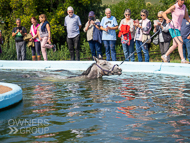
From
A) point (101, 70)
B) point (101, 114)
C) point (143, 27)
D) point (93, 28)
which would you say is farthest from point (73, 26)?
point (101, 114)

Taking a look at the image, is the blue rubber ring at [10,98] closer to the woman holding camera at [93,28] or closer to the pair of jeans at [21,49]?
the woman holding camera at [93,28]

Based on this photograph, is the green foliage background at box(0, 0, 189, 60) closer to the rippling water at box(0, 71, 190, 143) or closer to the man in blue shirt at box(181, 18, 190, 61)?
the man in blue shirt at box(181, 18, 190, 61)

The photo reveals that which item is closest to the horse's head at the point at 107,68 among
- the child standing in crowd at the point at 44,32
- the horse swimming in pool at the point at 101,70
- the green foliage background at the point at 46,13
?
the horse swimming in pool at the point at 101,70

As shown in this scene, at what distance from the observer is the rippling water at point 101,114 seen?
4.52 meters

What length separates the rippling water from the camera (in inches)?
178

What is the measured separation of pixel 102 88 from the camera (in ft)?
29.8

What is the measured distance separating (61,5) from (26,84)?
19.4 m

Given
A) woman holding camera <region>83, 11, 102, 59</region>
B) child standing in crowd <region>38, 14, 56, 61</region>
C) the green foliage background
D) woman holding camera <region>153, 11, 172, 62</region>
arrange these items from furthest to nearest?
1. the green foliage background
2. child standing in crowd <region>38, 14, 56, 61</region>
3. woman holding camera <region>83, 11, 102, 59</region>
4. woman holding camera <region>153, 11, 172, 62</region>

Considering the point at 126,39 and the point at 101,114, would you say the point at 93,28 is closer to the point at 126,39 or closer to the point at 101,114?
the point at 126,39

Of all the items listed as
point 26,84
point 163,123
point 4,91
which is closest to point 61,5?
point 26,84

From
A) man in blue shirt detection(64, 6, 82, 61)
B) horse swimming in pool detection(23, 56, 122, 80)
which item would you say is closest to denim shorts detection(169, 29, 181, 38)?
horse swimming in pool detection(23, 56, 122, 80)

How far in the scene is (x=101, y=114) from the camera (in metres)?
5.78

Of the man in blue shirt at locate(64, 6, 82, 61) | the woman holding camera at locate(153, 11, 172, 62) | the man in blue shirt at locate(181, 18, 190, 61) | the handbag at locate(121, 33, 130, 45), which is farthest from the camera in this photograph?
the man in blue shirt at locate(64, 6, 82, 61)

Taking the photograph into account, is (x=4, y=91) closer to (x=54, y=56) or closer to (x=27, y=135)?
(x=27, y=135)
